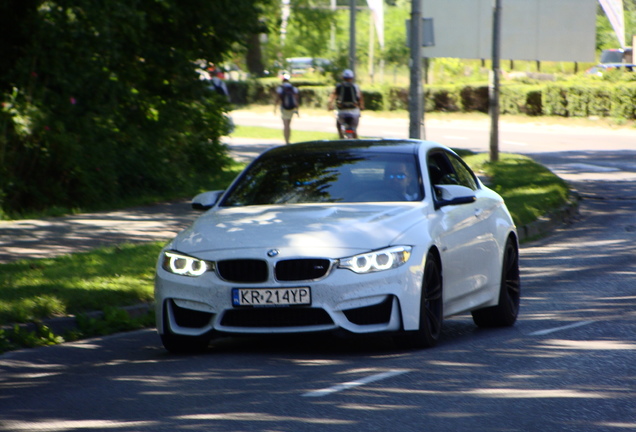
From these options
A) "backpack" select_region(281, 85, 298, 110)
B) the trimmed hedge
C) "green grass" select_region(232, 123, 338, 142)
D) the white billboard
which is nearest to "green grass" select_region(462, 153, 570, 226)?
"backpack" select_region(281, 85, 298, 110)

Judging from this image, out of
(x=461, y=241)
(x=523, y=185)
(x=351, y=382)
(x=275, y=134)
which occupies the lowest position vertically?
(x=275, y=134)

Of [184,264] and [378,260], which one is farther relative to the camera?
[184,264]

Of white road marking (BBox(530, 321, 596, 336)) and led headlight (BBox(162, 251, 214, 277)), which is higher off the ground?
led headlight (BBox(162, 251, 214, 277))

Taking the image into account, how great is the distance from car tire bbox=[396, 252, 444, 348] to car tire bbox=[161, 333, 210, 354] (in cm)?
134

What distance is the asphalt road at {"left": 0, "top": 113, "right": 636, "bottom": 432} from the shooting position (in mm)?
5934

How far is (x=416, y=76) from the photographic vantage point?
19328mm

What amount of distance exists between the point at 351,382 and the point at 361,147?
2.65 metres

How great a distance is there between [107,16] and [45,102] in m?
1.56

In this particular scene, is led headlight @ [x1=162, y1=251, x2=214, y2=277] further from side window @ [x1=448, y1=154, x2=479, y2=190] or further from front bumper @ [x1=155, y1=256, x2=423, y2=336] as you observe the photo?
side window @ [x1=448, y1=154, x2=479, y2=190]

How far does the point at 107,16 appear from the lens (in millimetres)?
17406

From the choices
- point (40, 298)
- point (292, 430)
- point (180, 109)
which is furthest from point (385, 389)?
point (180, 109)

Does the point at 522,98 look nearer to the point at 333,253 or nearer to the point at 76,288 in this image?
the point at 76,288

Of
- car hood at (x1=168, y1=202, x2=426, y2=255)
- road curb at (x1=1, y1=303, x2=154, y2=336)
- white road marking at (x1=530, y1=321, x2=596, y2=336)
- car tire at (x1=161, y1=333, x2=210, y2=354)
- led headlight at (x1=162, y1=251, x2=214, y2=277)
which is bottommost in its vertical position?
white road marking at (x1=530, y1=321, x2=596, y2=336)

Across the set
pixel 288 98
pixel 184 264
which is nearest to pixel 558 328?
pixel 184 264
